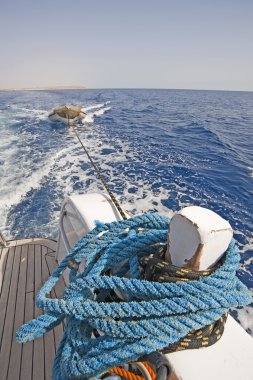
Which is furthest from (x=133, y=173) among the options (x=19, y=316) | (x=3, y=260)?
(x=19, y=316)

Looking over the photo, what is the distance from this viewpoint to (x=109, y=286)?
1.44 metres

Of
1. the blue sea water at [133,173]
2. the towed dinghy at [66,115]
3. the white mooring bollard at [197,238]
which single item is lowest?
the blue sea water at [133,173]

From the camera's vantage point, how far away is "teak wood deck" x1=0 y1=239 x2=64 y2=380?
250cm

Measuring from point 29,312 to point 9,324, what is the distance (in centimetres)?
25

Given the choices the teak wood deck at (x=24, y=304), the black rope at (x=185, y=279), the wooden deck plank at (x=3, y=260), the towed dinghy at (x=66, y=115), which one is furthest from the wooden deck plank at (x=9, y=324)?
the towed dinghy at (x=66, y=115)

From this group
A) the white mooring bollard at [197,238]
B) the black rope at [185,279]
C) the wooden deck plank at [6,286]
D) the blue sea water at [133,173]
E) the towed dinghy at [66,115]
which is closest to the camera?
the white mooring bollard at [197,238]

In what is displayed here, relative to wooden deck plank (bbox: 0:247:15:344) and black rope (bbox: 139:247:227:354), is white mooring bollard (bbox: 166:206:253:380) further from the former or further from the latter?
wooden deck plank (bbox: 0:247:15:344)

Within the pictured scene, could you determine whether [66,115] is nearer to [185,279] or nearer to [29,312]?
[29,312]

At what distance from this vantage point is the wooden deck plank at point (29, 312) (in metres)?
2.46

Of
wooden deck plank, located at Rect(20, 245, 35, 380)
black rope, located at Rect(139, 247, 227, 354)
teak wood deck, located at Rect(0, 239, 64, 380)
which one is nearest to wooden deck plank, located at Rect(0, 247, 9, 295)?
teak wood deck, located at Rect(0, 239, 64, 380)

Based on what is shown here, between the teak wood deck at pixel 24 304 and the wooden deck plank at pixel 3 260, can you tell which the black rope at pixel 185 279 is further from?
the wooden deck plank at pixel 3 260

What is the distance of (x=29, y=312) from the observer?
3113 millimetres

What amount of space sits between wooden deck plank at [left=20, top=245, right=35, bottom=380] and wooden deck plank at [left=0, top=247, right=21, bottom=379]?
0.50 ft

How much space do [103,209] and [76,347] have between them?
5.20 ft
